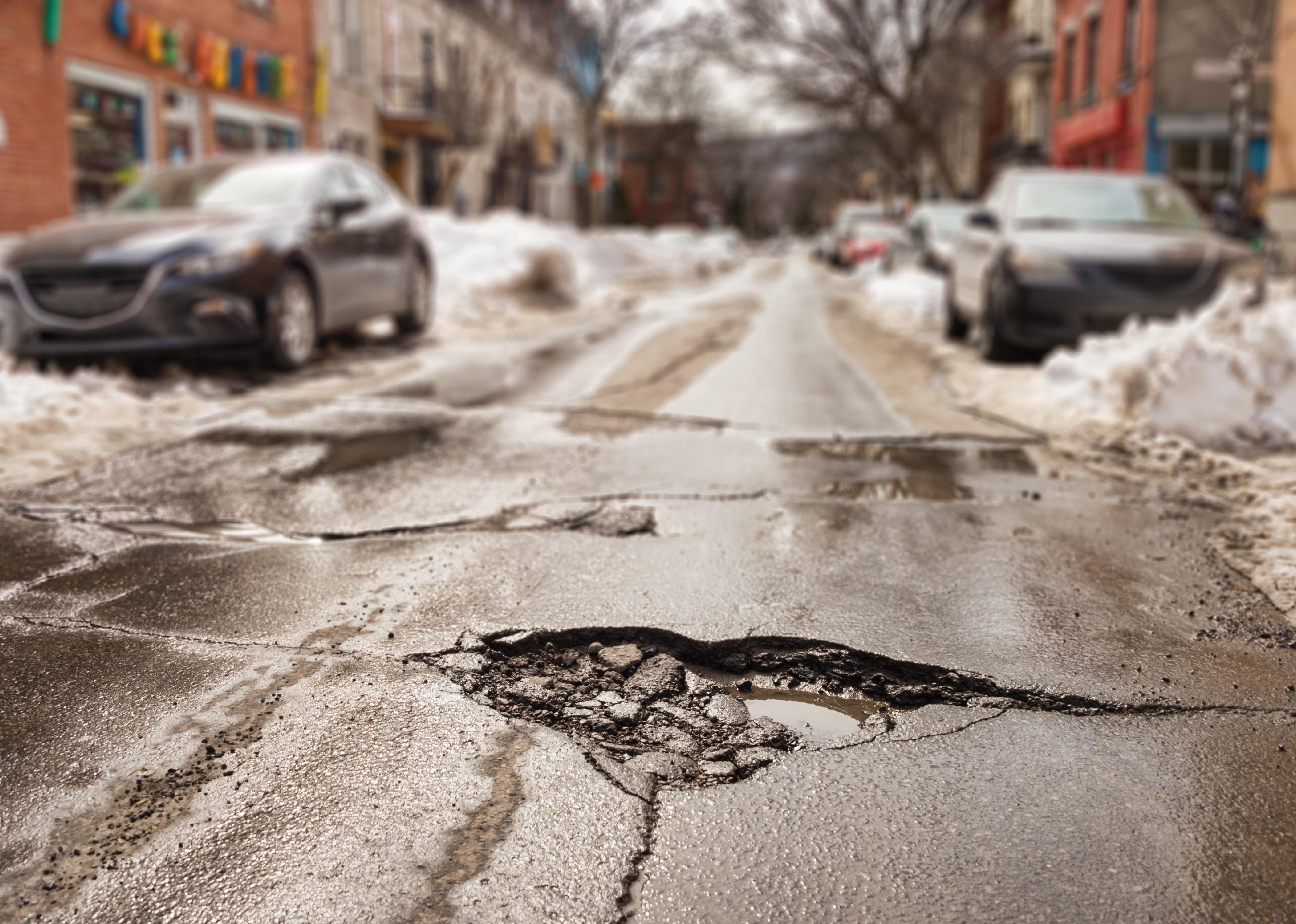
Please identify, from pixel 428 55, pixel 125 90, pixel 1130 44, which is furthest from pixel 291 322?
pixel 1130 44

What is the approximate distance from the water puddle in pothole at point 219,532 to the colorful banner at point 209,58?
14.4 meters

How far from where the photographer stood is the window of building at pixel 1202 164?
1086 inches

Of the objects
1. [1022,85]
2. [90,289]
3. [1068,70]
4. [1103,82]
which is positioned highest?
[1022,85]

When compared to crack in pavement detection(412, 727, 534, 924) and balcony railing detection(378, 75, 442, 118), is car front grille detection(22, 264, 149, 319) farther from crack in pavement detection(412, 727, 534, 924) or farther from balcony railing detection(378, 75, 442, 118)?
balcony railing detection(378, 75, 442, 118)

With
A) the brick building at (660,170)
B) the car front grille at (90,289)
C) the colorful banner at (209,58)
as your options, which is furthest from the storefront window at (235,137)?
the brick building at (660,170)

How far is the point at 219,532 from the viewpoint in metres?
4.25

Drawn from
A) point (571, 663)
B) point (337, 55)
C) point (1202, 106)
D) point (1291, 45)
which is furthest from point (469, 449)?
point (1202, 106)

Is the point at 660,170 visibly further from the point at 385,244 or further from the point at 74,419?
the point at 74,419

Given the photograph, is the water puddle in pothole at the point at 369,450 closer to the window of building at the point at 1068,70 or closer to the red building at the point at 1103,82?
the red building at the point at 1103,82

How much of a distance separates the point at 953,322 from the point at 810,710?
363 inches

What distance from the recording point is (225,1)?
63.9ft

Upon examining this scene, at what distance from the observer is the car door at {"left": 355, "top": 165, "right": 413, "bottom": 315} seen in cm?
1012

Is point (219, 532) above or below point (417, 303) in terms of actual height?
below

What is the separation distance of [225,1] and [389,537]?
60.0 feet
